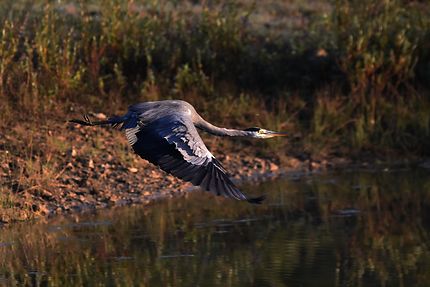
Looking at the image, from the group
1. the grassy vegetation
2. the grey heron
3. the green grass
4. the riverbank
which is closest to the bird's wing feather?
the grey heron

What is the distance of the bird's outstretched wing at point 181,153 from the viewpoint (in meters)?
7.11

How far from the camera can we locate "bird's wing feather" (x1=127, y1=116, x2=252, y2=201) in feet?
23.3

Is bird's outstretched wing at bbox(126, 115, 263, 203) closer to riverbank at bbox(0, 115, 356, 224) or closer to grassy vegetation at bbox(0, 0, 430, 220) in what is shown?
riverbank at bbox(0, 115, 356, 224)

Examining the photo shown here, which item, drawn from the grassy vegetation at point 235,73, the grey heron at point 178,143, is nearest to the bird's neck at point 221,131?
the grey heron at point 178,143

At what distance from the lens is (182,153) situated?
291 inches

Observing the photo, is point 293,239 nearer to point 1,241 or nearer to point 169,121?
point 169,121

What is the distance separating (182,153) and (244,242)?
4.07 ft

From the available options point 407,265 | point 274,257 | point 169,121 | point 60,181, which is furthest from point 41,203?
point 407,265

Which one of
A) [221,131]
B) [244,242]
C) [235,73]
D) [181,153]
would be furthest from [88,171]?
[235,73]

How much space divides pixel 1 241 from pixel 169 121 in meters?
1.61

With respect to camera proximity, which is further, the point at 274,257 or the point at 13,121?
the point at 13,121

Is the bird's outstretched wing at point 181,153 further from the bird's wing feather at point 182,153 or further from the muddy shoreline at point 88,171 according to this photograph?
the muddy shoreline at point 88,171

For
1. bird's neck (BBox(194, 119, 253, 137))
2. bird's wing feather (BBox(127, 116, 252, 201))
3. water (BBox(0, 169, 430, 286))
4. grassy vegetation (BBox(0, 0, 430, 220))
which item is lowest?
water (BBox(0, 169, 430, 286))

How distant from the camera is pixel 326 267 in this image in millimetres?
7402
